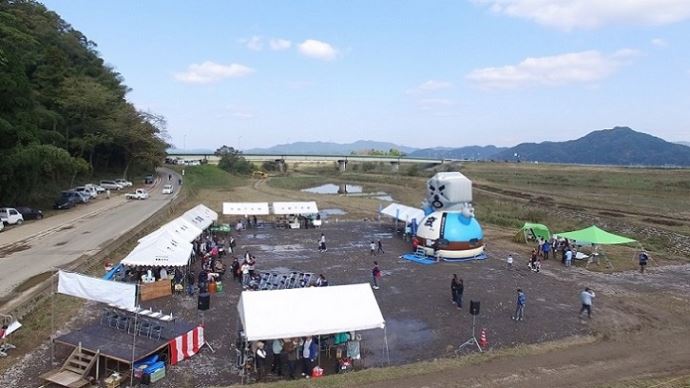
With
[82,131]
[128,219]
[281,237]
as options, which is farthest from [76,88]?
[281,237]

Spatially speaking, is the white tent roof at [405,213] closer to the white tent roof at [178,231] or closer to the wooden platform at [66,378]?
the white tent roof at [178,231]

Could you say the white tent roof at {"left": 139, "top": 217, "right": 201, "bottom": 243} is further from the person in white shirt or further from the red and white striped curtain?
the person in white shirt

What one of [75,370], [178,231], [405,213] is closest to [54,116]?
[178,231]

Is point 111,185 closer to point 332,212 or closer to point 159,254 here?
point 332,212

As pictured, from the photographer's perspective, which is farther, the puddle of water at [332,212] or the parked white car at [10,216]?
the puddle of water at [332,212]

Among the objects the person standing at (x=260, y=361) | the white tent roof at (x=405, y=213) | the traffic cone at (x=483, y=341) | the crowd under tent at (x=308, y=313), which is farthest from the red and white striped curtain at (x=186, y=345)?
the white tent roof at (x=405, y=213)

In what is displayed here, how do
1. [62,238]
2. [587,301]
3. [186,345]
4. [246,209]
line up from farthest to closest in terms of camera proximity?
1. [246,209]
2. [62,238]
3. [587,301]
4. [186,345]

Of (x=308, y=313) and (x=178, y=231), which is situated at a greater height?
(x=178, y=231)
